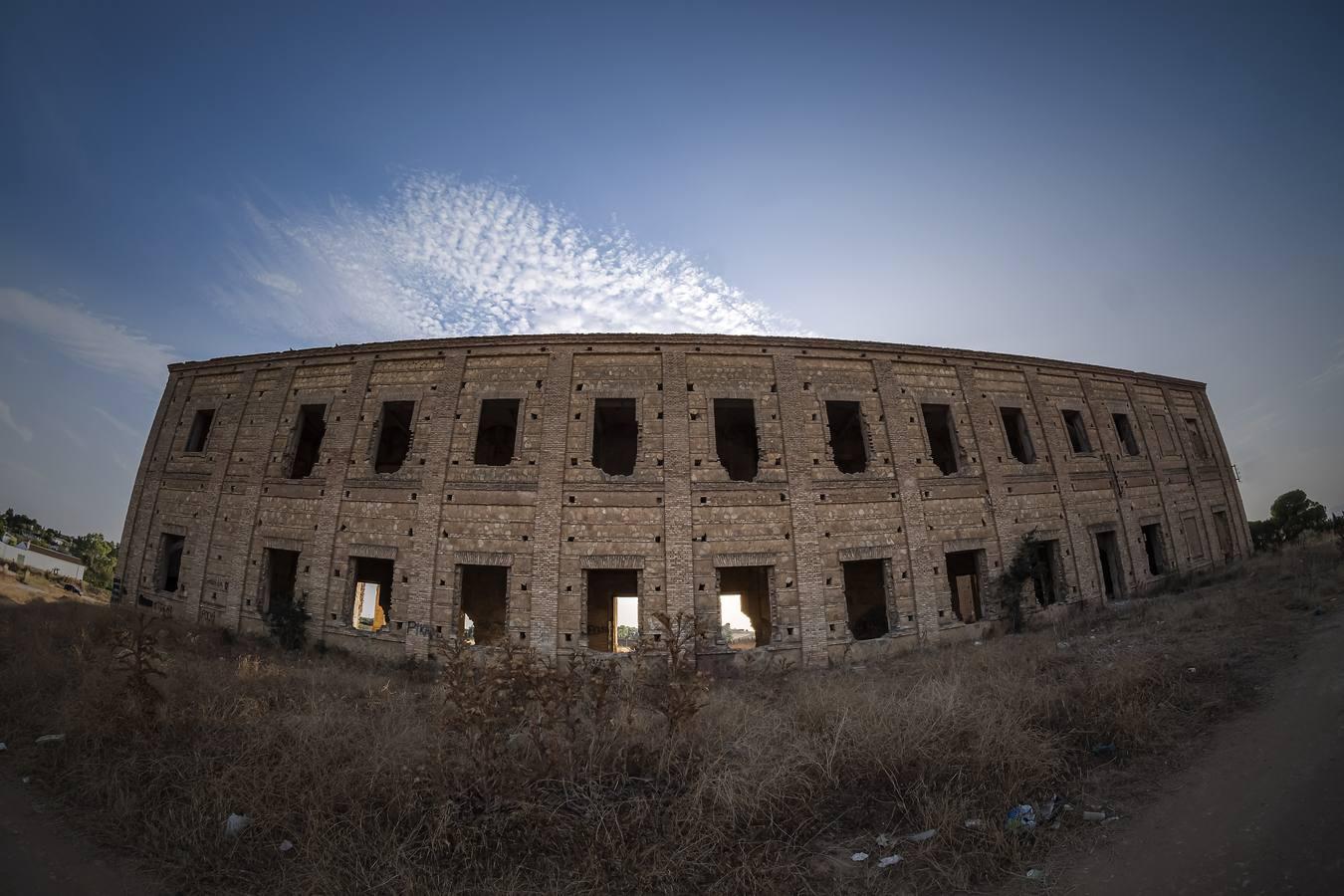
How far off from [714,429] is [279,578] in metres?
12.6

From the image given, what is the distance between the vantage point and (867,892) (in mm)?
3180

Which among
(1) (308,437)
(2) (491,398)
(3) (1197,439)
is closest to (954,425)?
(2) (491,398)

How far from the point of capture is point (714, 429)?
39.2 ft

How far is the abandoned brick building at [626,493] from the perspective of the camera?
35.7ft

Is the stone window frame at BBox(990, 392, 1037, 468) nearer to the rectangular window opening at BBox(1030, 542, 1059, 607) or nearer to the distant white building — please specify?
the rectangular window opening at BBox(1030, 542, 1059, 607)

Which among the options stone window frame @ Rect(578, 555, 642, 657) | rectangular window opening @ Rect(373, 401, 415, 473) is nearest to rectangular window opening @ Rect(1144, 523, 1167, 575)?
stone window frame @ Rect(578, 555, 642, 657)

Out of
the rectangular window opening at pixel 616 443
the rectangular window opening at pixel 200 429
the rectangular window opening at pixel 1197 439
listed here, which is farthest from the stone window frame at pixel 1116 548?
the rectangular window opening at pixel 200 429

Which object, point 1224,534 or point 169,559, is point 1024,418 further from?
point 169,559

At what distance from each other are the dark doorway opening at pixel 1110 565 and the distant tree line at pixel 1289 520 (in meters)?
12.6

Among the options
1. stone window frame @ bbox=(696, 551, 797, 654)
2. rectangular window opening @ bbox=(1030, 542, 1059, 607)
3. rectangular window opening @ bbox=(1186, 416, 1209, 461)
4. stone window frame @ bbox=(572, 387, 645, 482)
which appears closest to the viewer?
stone window frame @ bbox=(696, 551, 797, 654)

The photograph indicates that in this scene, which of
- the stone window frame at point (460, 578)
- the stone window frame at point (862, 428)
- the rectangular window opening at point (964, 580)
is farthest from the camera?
the rectangular window opening at point (964, 580)

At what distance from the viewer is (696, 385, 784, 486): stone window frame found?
11367 mm

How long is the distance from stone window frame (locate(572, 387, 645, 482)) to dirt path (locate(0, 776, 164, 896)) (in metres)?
8.29

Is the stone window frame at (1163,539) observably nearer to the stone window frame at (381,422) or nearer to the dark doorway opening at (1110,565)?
the dark doorway opening at (1110,565)
